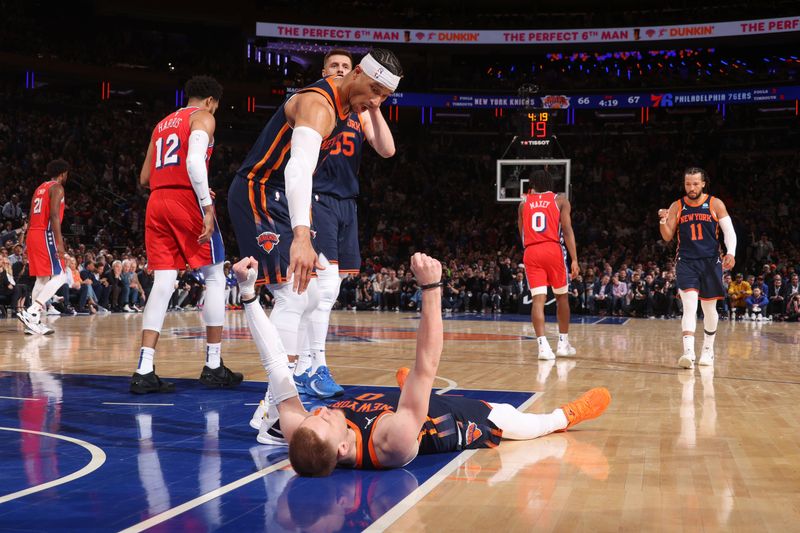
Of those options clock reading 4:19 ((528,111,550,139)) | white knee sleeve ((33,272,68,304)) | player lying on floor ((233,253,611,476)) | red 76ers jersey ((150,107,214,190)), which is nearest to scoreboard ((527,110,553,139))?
clock reading 4:19 ((528,111,550,139))

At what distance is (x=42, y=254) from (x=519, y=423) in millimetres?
7733

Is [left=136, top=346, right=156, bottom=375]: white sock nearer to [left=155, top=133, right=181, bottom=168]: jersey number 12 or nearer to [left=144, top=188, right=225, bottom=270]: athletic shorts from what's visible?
[left=144, top=188, right=225, bottom=270]: athletic shorts

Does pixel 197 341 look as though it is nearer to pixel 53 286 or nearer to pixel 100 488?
pixel 53 286

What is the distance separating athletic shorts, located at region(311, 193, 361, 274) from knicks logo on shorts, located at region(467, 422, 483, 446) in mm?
2034

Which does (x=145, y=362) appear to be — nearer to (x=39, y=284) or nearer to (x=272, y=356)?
(x=272, y=356)

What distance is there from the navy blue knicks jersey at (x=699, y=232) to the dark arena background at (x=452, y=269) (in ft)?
3.74

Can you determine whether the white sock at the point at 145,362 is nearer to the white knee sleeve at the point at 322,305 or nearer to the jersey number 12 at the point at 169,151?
the white knee sleeve at the point at 322,305

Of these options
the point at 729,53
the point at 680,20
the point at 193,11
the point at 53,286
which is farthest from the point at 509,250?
the point at 53,286

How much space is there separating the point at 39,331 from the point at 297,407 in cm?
780

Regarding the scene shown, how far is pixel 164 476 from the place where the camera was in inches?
131

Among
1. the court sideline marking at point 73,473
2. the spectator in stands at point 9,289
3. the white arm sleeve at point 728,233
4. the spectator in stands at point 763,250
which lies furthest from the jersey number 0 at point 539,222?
the spectator in stands at point 763,250

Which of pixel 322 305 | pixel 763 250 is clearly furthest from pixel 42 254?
pixel 763 250

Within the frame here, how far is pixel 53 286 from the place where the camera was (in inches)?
396

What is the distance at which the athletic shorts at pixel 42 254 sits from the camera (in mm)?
9945
